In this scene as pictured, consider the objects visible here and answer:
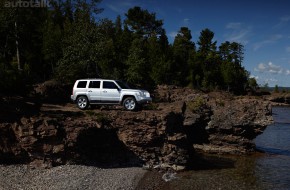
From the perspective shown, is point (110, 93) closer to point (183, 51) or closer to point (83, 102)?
point (83, 102)

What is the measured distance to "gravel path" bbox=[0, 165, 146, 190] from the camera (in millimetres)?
21125

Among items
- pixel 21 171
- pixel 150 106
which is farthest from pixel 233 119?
pixel 21 171

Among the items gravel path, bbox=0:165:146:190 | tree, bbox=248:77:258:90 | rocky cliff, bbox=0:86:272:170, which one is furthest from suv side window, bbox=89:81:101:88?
tree, bbox=248:77:258:90

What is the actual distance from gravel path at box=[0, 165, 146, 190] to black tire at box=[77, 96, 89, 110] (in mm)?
5784

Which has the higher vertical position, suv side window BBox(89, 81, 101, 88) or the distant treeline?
the distant treeline

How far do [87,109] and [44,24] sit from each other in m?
35.8

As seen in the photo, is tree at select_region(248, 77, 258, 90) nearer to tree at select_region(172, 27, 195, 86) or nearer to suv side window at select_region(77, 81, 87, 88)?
tree at select_region(172, 27, 195, 86)

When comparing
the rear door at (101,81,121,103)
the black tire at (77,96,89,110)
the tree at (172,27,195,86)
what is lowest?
the black tire at (77,96,89,110)

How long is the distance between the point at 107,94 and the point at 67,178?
305 inches

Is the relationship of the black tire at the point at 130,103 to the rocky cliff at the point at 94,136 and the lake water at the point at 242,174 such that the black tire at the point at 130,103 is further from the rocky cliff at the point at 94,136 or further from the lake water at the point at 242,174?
the lake water at the point at 242,174

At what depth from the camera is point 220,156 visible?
3481 cm

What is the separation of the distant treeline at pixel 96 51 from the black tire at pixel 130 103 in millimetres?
10384

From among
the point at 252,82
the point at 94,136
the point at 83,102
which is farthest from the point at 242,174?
the point at 252,82

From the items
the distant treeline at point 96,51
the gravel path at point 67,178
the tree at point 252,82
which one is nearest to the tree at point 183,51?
the distant treeline at point 96,51
